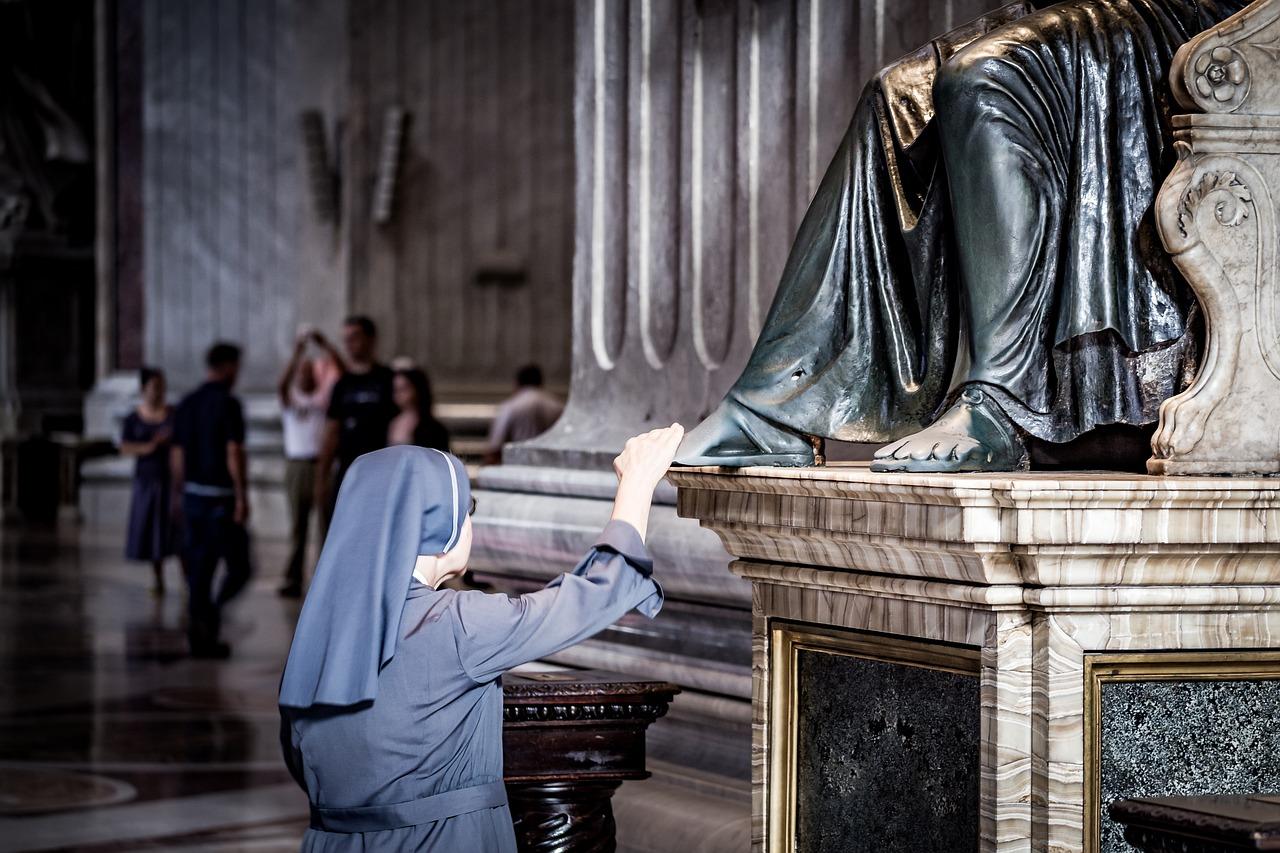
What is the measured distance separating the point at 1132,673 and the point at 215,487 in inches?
296

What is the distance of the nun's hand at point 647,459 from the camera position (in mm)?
2922

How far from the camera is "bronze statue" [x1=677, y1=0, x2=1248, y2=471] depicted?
2908 mm

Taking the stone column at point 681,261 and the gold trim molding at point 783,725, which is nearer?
the gold trim molding at point 783,725

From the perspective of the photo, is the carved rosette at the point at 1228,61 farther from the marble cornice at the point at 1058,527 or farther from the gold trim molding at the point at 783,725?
the gold trim molding at the point at 783,725

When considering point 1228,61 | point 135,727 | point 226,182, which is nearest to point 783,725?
point 1228,61

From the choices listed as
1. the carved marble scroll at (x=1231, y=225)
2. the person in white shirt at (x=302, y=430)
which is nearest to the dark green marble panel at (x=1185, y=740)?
the carved marble scroll at (x=1231, y=225)

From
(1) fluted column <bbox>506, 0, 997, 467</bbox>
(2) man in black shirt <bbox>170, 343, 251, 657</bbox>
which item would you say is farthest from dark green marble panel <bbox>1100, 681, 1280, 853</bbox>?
(2) man in black shirt <bbox>170, 343, 251, 657</bbox>

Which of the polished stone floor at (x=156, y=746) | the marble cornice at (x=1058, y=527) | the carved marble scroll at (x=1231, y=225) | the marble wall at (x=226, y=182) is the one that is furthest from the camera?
the marble wall at (x=226, y=182)

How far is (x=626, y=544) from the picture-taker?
285 centimetres

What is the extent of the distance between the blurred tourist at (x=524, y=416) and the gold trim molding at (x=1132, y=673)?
25.2ft

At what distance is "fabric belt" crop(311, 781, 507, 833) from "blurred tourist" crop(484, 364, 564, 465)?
24.4ft

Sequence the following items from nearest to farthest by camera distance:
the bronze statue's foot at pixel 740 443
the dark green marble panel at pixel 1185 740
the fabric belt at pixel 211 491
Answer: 1. the dark green marble panel at pixel 1185 740
2. the bronze statue's foot at pixel 740 443
3. the fabric belt at pixel 211 491

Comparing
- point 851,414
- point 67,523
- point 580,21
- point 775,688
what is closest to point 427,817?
point 775,688

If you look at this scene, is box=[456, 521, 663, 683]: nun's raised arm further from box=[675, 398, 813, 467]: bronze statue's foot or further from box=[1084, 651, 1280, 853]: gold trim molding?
box=[1084, 651, 1280, 853]: gold trim molding
